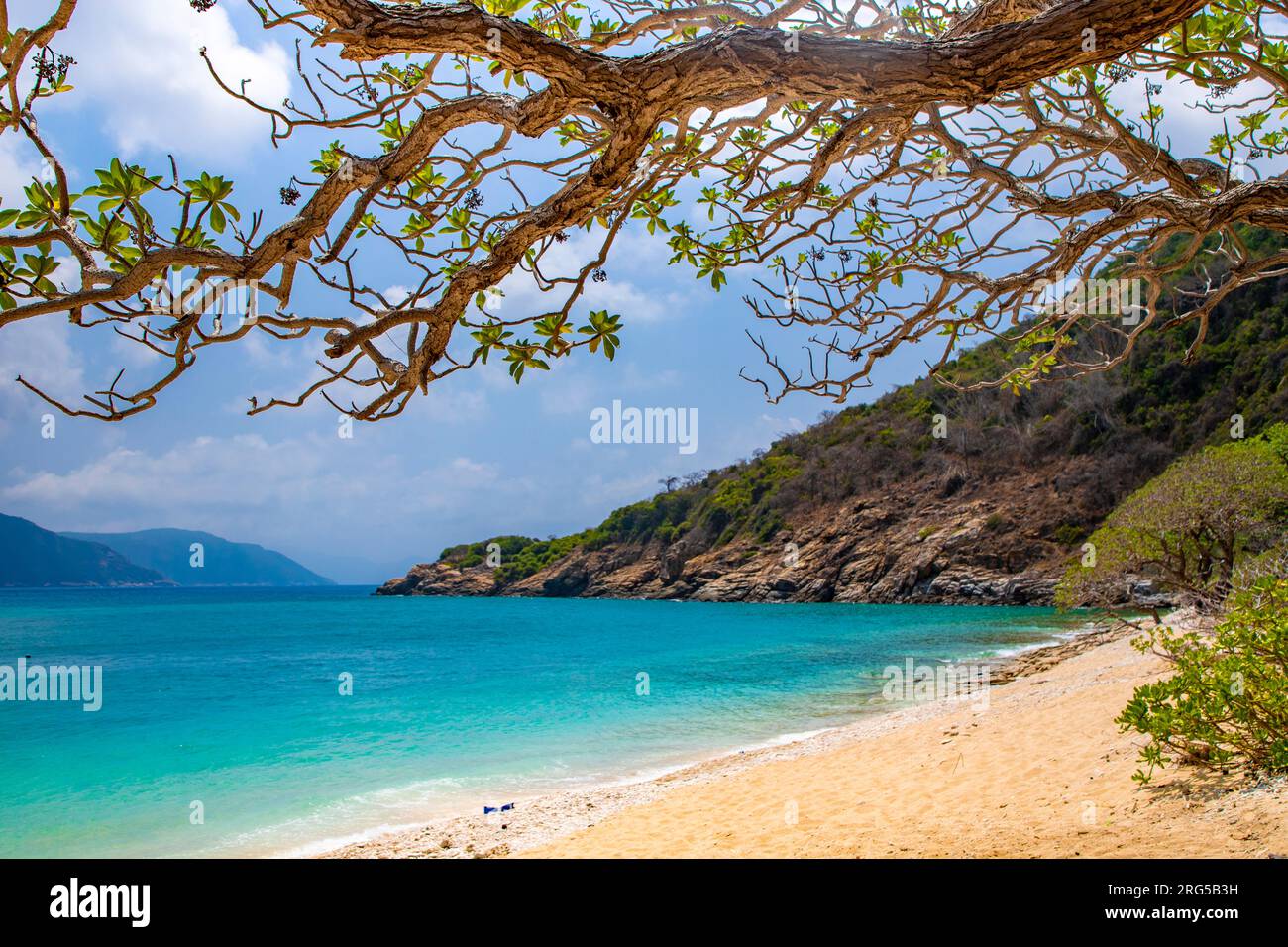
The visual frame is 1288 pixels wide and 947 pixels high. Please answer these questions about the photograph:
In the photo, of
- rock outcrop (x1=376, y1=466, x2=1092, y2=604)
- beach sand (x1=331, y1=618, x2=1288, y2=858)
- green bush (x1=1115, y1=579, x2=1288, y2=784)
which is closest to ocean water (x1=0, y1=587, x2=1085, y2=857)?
beach sand (x1=331, y1=618, x2=1288, y2=858)

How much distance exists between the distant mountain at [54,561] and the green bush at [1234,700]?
188 m

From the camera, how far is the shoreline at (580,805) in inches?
320

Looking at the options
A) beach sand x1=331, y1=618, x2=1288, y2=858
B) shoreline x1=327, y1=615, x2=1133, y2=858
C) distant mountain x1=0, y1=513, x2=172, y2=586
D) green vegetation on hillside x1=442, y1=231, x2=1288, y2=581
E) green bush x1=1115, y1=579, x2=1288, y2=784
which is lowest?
distant mountain x1=0, y1=513, x2=172, y2=586

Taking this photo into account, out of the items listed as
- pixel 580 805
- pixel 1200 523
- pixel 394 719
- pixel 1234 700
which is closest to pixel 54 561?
pixel 394 719

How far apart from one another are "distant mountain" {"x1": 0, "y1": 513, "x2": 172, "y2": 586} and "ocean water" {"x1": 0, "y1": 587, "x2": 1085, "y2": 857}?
14097cm

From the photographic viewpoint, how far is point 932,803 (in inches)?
288

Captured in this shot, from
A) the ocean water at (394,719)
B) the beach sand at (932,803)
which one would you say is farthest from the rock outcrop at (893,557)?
the beach sand at (932,803)

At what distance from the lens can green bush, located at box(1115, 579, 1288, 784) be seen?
4.71m

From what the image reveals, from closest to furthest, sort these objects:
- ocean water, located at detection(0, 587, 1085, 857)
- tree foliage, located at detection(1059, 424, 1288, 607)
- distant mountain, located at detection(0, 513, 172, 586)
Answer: ocean water, located at detection(0, 587, 1085, 857) → tree foliage, located at detection(1059, 424, 1288, 607) → distant mountain, located at detection(0, 513, 172, 586)

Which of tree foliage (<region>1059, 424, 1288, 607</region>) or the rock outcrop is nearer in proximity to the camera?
tree foliage (<region>1059, 424, 1288, 607</region>)

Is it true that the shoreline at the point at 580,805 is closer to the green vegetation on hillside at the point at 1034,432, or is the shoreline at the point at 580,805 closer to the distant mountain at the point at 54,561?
the green vegetation on hillside at the point at 1034,432

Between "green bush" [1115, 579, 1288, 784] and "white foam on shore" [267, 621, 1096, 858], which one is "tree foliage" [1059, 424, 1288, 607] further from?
"green bush" [1115, 579, 1288, 784]
